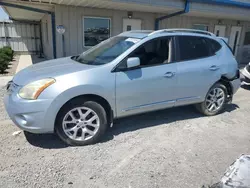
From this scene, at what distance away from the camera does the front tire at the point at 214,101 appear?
459 cm

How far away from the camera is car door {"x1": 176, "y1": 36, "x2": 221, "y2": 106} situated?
13.3 ft

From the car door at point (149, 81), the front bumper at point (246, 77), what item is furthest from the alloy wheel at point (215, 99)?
the front bumper at point (246, 77)

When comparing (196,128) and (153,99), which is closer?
(153,99)

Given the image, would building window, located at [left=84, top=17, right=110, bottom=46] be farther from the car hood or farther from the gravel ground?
the car hood

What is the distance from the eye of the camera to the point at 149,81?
12.0ft

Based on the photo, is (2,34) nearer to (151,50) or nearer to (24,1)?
(24,1)

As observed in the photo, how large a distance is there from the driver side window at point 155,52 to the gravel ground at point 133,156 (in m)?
1.24

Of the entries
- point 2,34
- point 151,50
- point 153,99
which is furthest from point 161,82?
point 2,34

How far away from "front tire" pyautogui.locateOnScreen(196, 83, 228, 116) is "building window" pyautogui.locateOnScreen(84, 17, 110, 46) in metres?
6.23

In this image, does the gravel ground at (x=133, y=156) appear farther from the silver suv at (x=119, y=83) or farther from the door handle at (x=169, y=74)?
the door handle at (x=169, y=74)

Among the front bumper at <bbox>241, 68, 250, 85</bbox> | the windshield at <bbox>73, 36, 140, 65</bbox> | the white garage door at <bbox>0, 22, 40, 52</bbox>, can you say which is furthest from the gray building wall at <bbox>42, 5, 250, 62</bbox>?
the white garage door at <bbox>0, 22, 40, 52</bbox>

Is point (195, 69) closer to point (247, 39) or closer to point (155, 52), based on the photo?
point (155, 52)

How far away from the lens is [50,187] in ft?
8.09

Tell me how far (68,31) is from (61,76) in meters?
6.26
